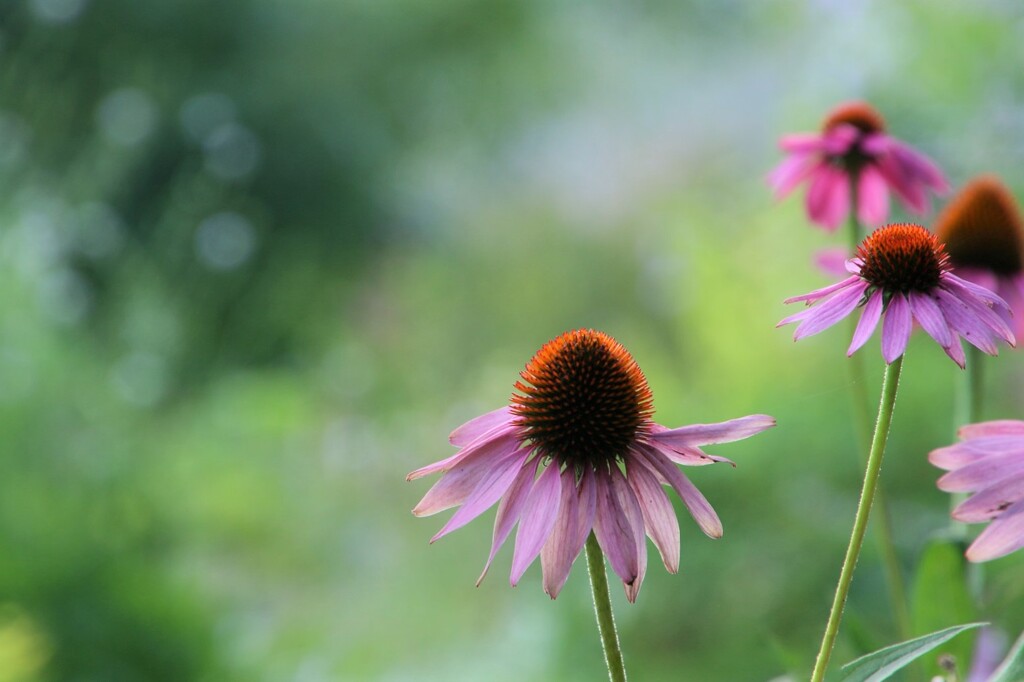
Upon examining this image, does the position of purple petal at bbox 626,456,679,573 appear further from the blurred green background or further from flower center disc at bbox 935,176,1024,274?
flower center disc at bbox 935,176,1024,274

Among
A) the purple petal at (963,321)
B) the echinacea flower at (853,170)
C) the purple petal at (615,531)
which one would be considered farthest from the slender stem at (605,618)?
the echinacea flower at (853,170)

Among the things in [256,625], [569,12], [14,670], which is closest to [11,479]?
[14,670]

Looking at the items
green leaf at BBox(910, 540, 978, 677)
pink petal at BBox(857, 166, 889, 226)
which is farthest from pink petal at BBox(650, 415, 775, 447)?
pink petal at BBox(857, 166, 889, 226)

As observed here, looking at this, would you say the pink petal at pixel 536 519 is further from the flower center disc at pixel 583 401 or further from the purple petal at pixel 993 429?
the purple petal at pixel 993 429

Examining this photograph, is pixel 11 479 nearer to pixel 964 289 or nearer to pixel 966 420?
pixel 966 420

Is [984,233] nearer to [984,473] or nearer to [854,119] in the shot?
[854,119]

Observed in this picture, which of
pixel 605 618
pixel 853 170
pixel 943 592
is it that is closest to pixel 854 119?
pixel 853 170
